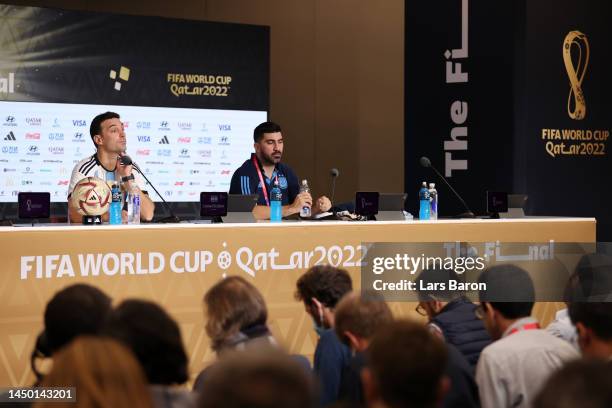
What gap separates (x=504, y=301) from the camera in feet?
10.4

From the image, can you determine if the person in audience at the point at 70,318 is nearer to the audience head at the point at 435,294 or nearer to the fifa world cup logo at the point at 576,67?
the audience head at the point at 435,294

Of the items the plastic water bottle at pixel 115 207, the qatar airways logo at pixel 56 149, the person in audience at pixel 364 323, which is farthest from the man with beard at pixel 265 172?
the person in audience at pixel 364 323

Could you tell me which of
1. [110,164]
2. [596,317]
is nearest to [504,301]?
[596,317]

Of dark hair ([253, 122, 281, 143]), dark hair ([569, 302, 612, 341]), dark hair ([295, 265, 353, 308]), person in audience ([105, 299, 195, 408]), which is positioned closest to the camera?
person in audience ([105, 299, 195, 408])

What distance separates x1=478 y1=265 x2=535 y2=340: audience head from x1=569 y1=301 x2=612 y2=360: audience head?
0.39 metres

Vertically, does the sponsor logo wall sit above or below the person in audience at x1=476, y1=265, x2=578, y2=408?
above

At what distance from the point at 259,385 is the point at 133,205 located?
14.1ft

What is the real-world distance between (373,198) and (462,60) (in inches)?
117

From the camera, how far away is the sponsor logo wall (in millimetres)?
7402

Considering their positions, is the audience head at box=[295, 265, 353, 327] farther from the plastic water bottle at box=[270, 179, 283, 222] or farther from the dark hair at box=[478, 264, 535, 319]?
the plastic water bottle at box=[270, 179, 283, 222]

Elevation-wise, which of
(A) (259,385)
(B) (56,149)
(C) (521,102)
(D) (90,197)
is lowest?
(A) (259,385)

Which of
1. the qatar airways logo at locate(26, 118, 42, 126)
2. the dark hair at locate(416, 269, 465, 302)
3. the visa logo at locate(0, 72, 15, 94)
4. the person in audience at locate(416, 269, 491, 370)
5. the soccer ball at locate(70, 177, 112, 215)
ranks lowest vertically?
the person in audience at locate(416, 269, 491, 370)

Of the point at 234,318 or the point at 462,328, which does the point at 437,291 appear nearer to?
the point at 462,328

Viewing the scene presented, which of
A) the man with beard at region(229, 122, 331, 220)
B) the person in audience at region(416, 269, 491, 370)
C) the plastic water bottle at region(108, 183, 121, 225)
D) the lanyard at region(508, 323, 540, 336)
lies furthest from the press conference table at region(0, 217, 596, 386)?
the lanyard at region(508, 323, 540, 336)
